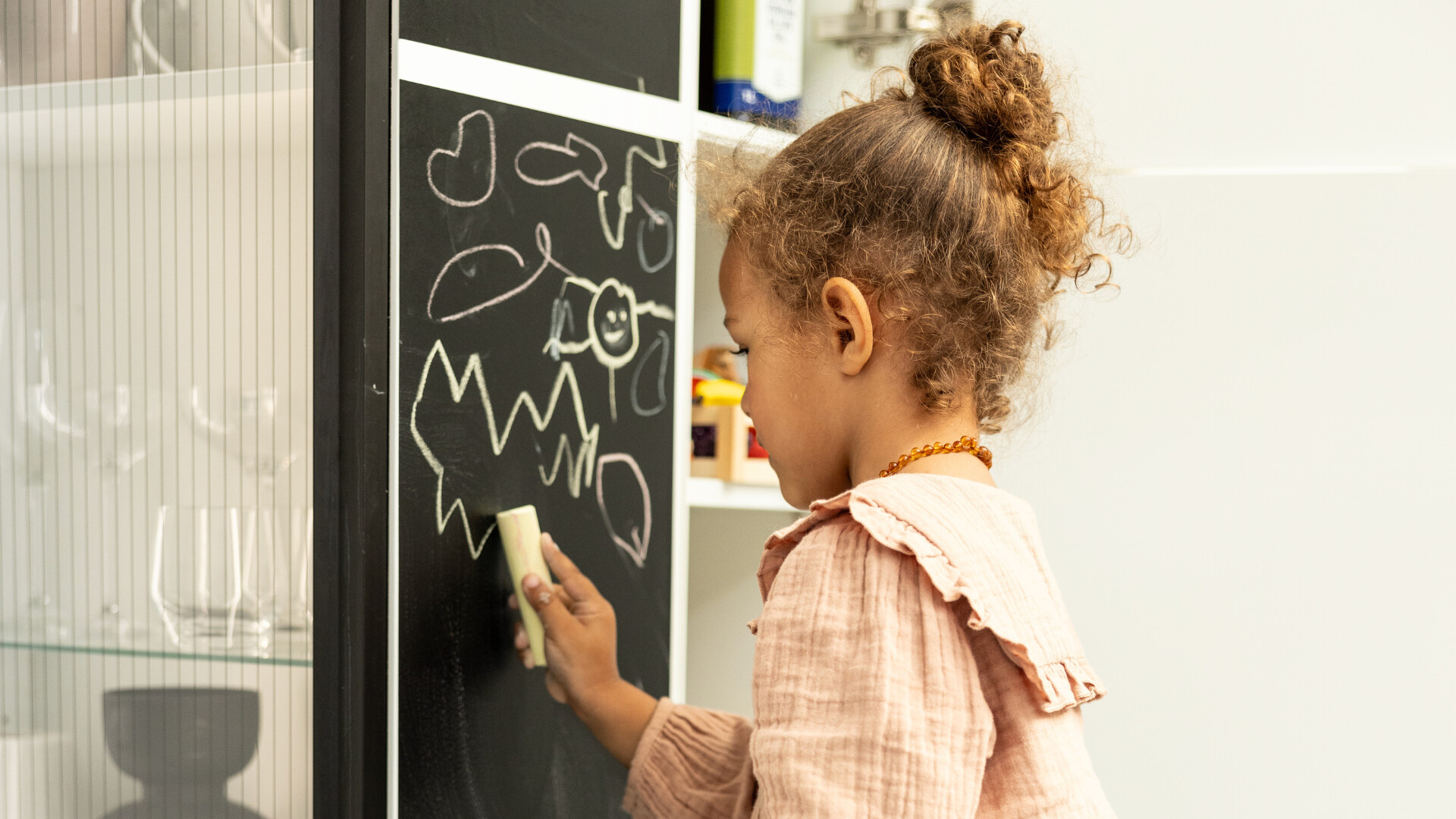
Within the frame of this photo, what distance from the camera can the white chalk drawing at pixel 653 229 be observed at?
0.98 m

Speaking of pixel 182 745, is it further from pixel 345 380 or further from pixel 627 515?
pixel 627 515

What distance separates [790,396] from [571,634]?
303 mm

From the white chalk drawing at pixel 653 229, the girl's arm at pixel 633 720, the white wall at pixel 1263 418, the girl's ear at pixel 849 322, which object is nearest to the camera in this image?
the girl's ear at pixel 849 322

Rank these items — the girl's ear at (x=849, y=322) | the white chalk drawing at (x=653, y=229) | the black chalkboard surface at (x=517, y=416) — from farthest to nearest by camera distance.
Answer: the white chalk drawing at (x=653, y=229), the black chalkboard surface at (x=517, y=416), the girl's ear at (x=849, y=322)

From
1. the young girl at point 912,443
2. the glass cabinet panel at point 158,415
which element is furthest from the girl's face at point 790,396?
the glass cabinet panel at point 158,415

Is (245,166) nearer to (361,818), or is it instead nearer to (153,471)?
(153,471)

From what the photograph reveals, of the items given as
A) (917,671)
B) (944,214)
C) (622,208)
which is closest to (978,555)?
(917,671)

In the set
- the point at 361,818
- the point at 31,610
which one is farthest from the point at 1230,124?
the point at 31,610

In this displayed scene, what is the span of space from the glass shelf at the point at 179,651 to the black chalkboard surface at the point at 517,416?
6 centimetres

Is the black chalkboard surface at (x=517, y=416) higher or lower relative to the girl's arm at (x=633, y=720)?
higher

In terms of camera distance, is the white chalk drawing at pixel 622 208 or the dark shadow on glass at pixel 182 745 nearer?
the dark shadow on glass at pixel 182 745

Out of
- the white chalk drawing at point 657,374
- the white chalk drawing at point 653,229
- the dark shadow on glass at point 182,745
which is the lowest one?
the dark shadow on glass at point 182,745

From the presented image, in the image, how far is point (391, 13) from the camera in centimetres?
73

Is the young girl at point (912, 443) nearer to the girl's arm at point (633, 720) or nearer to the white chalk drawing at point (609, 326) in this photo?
the girl's arm at point (633, 720)
